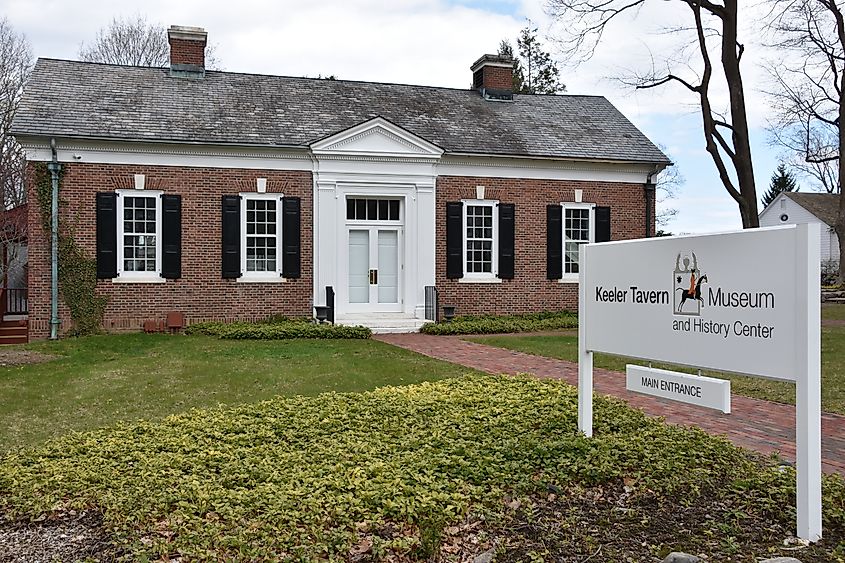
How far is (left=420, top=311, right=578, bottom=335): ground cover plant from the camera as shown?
1716 cm

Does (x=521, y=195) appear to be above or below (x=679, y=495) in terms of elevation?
above

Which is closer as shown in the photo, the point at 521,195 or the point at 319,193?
the point at 319,193

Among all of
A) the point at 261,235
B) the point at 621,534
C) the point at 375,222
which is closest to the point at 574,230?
the point at 375,222

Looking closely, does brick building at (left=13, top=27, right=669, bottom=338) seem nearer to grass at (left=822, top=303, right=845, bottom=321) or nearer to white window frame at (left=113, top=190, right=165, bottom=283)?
white window frame at (left=113, top=190, right=165, bottom=283)

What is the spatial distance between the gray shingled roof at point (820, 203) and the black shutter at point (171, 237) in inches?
1672

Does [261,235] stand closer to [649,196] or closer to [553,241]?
[553,241]

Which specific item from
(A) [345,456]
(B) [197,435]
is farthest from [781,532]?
(B) [197,435]

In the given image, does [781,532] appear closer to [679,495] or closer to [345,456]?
[679,495]

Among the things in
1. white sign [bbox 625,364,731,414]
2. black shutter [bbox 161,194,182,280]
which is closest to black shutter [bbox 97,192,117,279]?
black shutter [bbox 161,194,182,280]

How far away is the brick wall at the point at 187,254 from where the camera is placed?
16.2 meters

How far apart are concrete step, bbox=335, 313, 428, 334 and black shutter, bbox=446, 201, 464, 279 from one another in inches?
59.8

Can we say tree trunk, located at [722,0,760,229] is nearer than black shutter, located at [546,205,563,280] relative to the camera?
Yes

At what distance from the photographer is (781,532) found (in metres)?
4.41

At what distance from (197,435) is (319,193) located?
11631mm
